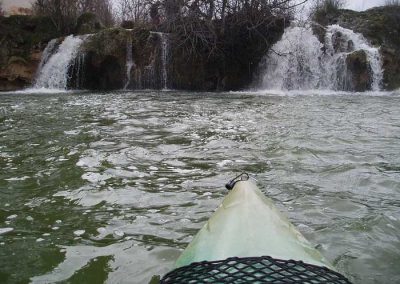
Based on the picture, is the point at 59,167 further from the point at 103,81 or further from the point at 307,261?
the point at 103,81

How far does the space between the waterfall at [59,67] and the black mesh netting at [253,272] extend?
1283 cm

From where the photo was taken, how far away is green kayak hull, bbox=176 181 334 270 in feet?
5.46

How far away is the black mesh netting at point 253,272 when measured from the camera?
1.47 meters

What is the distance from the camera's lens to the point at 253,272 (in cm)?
149

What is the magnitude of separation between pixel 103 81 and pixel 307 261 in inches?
515

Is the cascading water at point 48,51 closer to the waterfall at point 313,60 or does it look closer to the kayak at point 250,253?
the waterfall at point 313,60

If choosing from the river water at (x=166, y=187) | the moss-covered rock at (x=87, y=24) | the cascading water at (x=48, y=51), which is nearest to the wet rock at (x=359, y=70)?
the river water at (x=166, y=187)

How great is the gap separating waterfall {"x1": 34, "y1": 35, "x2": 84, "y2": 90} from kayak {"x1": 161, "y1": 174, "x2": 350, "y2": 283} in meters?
12.5

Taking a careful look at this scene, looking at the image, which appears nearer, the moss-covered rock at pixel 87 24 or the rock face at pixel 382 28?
the rock face at pixel 382 28

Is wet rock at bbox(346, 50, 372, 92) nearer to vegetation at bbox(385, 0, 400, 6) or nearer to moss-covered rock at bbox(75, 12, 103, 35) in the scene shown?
vegetation at bbox(385, 0, 400, 6)

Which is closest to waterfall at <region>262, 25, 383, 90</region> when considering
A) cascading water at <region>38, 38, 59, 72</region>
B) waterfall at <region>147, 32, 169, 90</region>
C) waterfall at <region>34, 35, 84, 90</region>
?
waterfall at <region>147, 32, 169, 90</region>

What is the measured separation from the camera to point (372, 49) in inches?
528

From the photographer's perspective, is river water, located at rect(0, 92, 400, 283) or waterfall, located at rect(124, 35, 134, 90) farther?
waterfall, located at rect(124, 35, 134, 90)

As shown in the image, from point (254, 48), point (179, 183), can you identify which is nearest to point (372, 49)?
point (254, 48)
